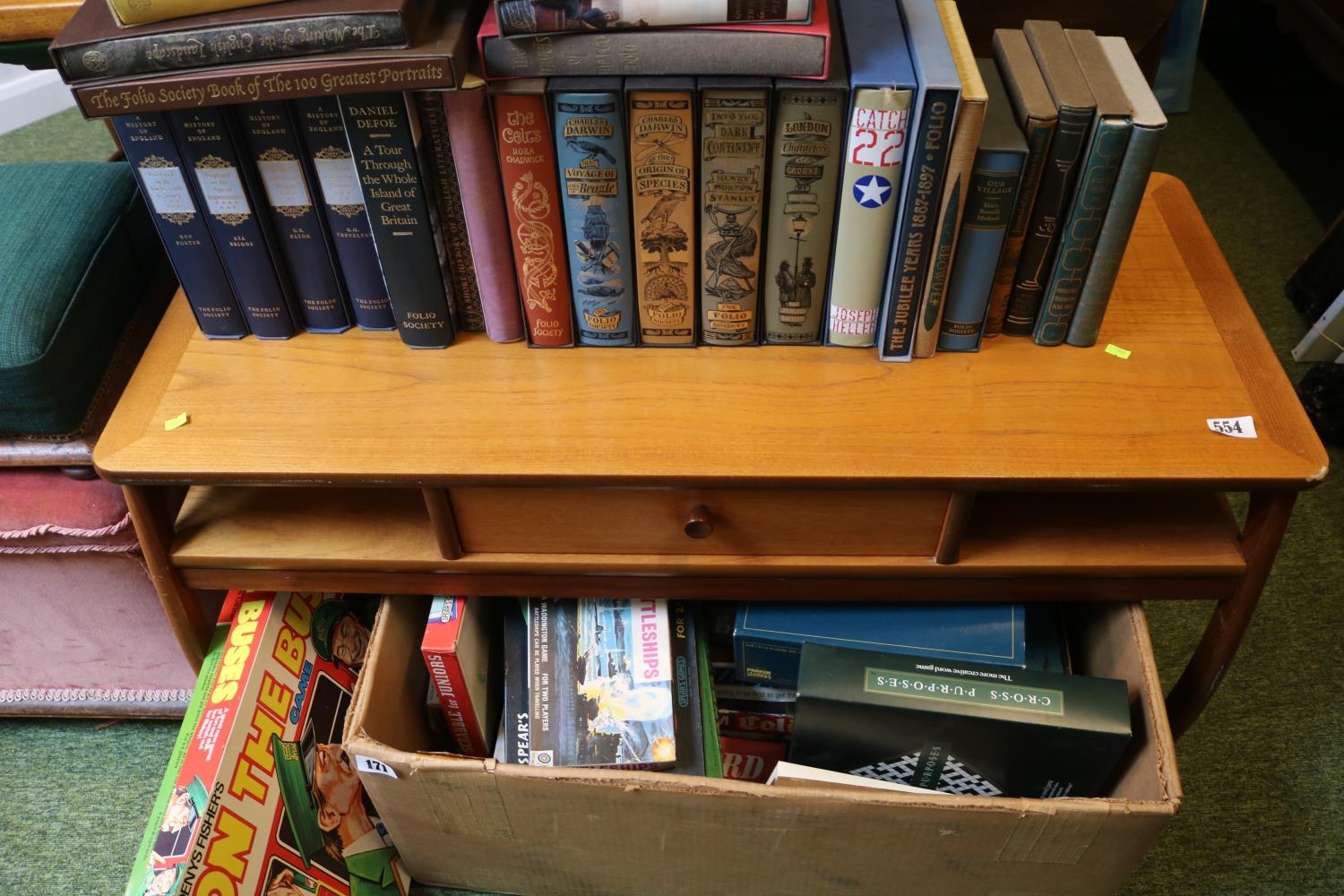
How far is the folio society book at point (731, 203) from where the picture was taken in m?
0.76

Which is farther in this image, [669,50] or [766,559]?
[766,559]

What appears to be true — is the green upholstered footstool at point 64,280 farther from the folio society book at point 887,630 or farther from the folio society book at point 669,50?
the folio society book at point 887,630

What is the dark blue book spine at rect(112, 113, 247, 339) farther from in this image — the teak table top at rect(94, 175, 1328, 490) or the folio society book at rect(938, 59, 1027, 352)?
the folio society book at rect(938, 59, 1027, 352)

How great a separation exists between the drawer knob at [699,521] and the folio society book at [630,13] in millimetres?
389

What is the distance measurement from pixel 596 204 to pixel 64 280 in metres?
0.53

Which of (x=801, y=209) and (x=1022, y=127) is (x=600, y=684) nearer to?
(x=801, y=209)

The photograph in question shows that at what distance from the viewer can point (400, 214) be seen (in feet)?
2.72

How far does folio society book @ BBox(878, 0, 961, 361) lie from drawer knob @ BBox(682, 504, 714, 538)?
0.71ft

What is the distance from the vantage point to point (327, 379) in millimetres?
903

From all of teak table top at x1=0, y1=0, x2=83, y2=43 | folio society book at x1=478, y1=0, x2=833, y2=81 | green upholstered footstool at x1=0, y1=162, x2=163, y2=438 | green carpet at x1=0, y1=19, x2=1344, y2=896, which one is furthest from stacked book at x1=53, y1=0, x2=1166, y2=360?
A: green carpet at x1=0, y1=19, x2=1344, y2=896

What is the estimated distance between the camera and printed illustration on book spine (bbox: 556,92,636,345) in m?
0.76

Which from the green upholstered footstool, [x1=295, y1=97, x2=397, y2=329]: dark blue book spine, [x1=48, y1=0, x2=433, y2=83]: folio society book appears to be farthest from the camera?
the green upholstered footstool

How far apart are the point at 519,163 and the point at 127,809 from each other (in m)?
0.90

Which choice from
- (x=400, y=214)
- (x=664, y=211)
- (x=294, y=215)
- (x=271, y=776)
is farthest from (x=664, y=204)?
(x=271, y=776)
